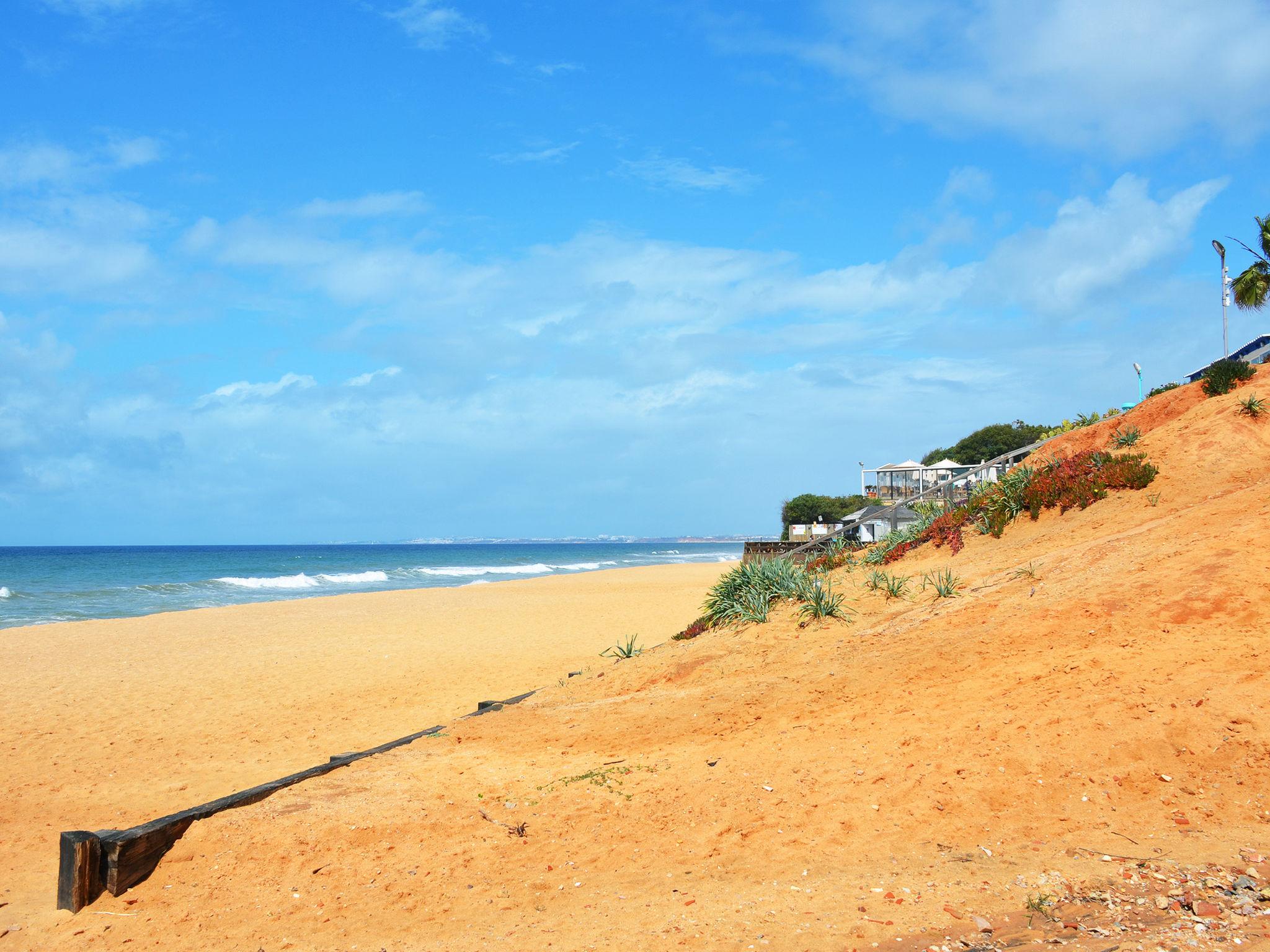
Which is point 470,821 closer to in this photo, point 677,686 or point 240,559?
point 677,686

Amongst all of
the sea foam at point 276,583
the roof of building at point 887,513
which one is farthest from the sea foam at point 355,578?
the roof of building at point 887,513

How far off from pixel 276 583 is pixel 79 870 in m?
52.3

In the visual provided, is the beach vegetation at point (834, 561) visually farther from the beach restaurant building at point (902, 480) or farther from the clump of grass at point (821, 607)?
the beach restaurant building at point (902, 480)

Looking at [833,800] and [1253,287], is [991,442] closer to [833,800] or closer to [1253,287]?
[1253,287]

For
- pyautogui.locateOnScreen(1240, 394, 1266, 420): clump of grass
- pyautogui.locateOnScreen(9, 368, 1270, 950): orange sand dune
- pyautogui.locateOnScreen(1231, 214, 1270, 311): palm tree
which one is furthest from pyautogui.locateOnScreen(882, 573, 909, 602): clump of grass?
pyautogui.locateOnScreen(1231, 214, 1270, 311): palm tree

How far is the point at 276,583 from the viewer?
54312mm

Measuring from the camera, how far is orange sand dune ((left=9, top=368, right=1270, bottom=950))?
5008 mm

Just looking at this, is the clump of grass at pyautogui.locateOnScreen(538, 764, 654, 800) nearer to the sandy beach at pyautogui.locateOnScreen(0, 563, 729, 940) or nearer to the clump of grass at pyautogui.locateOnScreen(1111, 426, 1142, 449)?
the sandy beach at pyautogui.locateOnScreen(0, 563, 729, 940)

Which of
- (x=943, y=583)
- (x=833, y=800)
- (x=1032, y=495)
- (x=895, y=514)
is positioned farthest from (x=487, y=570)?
(x=833, y=800)

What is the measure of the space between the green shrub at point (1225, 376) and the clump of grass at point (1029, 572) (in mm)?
7478

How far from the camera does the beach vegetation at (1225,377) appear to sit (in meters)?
14.5

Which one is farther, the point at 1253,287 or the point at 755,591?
the point at 1253,287

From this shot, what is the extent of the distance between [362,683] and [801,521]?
202 ft

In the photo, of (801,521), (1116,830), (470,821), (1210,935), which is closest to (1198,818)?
(1116,830)
